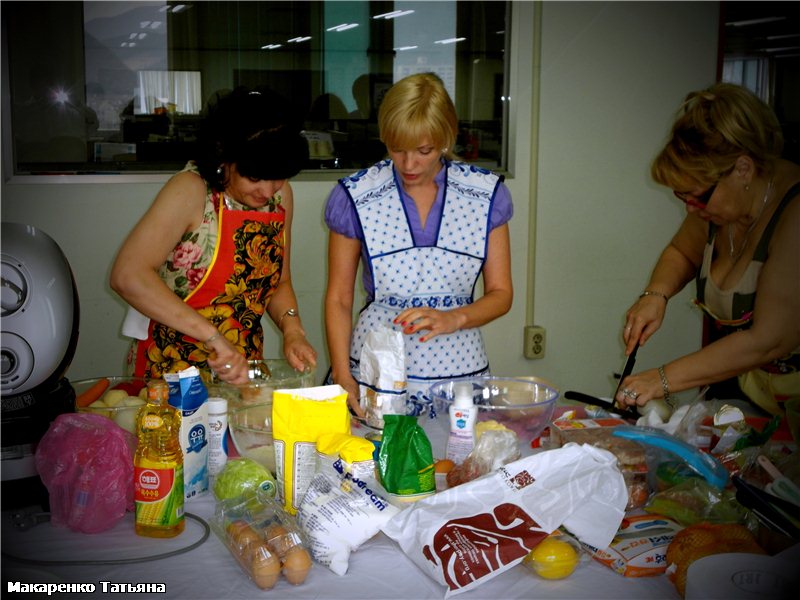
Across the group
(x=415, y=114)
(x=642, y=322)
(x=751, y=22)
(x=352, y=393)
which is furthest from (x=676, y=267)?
(x=751, y=22)

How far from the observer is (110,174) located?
3.22 meters

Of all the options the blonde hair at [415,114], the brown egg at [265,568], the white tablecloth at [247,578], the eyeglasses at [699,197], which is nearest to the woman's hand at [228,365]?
the white tablecloth at [247,578]

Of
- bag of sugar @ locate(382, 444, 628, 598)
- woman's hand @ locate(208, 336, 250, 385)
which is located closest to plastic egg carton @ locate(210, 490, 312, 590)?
bag of sugar @ locate(382, 444, 628, 598)

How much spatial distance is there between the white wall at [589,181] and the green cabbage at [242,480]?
2.11 metres

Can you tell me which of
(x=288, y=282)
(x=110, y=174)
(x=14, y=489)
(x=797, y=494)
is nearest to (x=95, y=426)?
(x=14, y=489)

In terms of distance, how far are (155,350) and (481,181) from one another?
39.3 inches

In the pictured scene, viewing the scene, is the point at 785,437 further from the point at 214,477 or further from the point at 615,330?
the point at 615,330

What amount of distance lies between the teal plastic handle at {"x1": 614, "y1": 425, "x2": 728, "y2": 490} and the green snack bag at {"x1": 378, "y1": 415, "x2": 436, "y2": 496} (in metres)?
0.40

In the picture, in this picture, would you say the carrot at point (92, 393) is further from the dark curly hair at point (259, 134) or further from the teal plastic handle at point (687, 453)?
the teal plastic handle at point (687, 453)

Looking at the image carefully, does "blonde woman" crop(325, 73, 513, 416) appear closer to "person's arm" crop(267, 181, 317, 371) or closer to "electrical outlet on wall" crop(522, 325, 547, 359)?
"person's arm" crop(267, 181, 317, 371)

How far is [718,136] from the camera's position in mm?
1749

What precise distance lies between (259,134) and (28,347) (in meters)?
0.77

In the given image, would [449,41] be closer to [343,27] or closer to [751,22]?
[343,27]

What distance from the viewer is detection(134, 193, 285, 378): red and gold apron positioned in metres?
2.02
